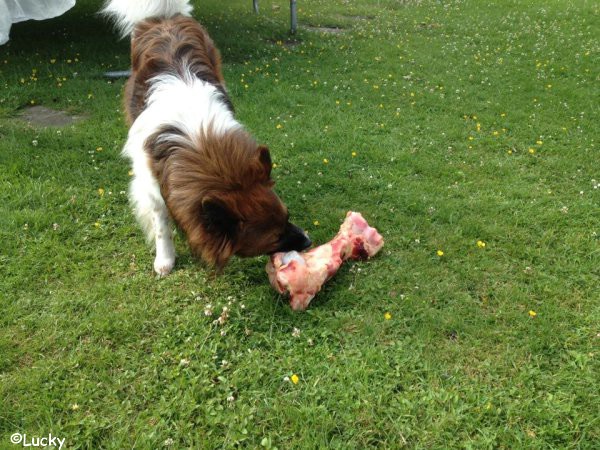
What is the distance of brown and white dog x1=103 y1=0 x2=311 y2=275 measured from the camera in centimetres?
299

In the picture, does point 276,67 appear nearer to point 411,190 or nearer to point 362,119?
point 362,119

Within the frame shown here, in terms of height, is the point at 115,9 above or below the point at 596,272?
above

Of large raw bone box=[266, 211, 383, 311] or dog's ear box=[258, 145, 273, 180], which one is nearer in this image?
dog's ear box=[258, 145, 273, 180]

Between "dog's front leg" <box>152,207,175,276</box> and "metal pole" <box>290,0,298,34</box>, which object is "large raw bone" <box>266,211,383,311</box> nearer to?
"dog's front leg" <box>152,207,175,276</box>

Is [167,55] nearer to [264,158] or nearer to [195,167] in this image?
[195,167]

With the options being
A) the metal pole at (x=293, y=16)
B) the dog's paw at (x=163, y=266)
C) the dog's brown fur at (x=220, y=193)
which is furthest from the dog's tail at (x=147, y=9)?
the metal pole at (x=293, y=16)

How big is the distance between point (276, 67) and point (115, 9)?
3.53m

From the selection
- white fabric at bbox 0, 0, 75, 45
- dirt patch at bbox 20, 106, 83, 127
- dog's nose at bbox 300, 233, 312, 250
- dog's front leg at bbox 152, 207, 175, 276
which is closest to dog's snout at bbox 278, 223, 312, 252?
dog's nose at bbox 300, 233, 312, 250

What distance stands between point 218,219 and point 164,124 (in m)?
1.01

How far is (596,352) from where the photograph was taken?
3.20m

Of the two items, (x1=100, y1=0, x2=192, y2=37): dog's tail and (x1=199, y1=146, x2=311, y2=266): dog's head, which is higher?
(x1=100, y1=0, x2=192, y2=37): dog's tail

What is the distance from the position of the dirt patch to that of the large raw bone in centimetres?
454

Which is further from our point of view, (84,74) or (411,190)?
(84,74)

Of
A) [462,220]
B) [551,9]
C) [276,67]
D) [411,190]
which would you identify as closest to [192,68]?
[411,190]
